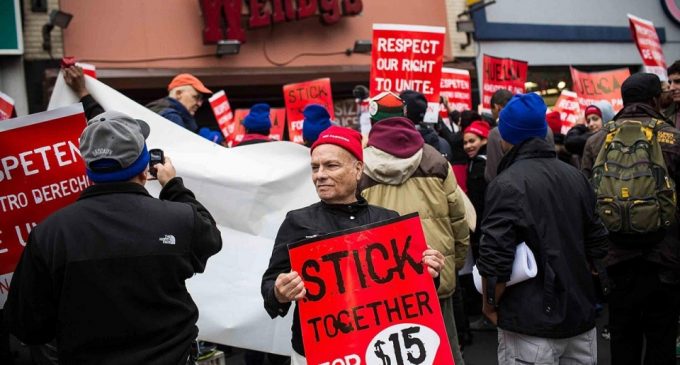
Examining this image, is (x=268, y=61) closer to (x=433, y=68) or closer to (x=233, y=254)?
(x=433, y=68)

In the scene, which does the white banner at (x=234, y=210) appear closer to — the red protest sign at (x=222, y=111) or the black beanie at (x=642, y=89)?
the black beanie at (x=642, y=89)

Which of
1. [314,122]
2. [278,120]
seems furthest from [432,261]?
[278,120]

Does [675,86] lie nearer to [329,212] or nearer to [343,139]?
[343,139]

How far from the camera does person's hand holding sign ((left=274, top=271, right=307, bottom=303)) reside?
2826 millimetres

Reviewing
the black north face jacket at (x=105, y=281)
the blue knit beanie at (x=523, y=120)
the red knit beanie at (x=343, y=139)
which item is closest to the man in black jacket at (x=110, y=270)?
the black north face jacket at (x=105, y=281)

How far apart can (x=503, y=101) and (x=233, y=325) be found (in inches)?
147

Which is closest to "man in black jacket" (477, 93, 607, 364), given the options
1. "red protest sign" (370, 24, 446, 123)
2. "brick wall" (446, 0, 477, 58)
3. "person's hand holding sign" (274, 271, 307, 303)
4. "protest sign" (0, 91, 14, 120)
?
"person's hand holding sign" (274, 271, 307, 303)

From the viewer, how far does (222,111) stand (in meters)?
10.6

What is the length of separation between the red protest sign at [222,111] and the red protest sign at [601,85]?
5.13 metres

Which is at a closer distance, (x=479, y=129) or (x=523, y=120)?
(x=523, y=120)

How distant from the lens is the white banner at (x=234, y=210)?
4.35 metres

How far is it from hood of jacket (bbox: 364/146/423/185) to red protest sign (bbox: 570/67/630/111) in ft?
24.7

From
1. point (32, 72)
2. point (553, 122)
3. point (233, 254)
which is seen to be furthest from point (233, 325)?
point (32, 72)

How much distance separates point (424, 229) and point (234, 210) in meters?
1.20
